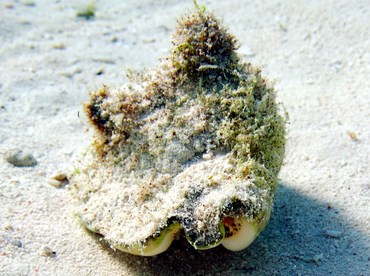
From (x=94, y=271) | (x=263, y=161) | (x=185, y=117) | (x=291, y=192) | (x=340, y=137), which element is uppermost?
(x=185, y=117)

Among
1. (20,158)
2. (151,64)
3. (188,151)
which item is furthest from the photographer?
(151,64)

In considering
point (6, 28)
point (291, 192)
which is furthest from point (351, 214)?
point (6, 28)

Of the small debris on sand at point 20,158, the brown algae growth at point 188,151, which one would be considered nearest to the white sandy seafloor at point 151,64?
the small debris on sand at point 20,158

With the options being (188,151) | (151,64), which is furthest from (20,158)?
(151,64)

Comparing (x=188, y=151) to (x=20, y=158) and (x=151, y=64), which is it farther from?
(x=151, y=64)

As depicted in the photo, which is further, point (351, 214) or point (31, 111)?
point (31, 111)

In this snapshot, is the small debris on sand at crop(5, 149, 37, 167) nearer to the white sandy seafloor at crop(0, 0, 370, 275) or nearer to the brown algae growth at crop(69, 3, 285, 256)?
the white sandy seafloor at crop(0, 0, 370, 275)

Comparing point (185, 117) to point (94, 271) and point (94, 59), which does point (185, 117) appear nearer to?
point (94, 271)
